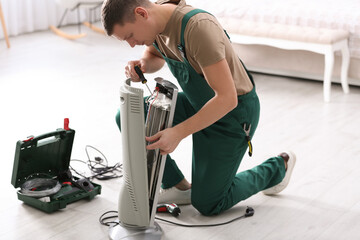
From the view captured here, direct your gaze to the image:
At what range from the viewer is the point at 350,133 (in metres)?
3.21

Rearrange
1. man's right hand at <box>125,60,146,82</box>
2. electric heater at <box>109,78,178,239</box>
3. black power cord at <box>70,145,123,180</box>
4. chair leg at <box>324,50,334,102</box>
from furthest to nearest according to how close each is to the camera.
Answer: chair leg at <box>324,50,334,102</box> < black power cord at <box>70,145,123,180</box> < man's right hand at <box>125,60,146,82</box> < electric heater at <box>109,78,178,239</box>

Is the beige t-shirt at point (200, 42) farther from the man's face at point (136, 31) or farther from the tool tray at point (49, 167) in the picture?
the tool tray at point (49, 167)

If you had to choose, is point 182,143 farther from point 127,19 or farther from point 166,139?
point 127,19

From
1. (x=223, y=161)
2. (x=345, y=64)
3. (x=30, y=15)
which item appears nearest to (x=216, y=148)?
(x=223, y=161)

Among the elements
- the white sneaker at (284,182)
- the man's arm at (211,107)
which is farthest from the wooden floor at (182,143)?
the man's arm at (211,107)

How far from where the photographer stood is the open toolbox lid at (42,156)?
2316 millimetres

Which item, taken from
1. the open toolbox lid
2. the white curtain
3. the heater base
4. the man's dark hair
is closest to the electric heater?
the heater base

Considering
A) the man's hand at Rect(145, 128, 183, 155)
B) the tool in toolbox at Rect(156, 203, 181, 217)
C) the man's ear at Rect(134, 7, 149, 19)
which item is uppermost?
the man's ear at Rect(134, 7, 149, 19)

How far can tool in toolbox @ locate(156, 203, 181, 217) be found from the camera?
7.54 ft

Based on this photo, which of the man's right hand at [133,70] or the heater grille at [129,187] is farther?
the man's right hand at [133,70]

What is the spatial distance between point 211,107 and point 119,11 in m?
0.42

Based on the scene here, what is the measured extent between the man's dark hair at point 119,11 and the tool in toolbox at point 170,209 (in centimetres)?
79

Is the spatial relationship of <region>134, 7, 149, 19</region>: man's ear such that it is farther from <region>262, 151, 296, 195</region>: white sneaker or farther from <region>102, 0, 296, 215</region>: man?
<region>262, 151, 296, 195</region>: white sneaker

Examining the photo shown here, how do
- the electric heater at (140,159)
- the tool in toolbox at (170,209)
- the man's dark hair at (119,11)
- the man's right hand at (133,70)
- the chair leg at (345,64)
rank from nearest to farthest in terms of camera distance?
the man's dark hair at (119,11)
the electric heater at (140,159)
the man's right hand at (133,70)
the tool in toolbox at (170,209)
the chair leg at (345,64)
